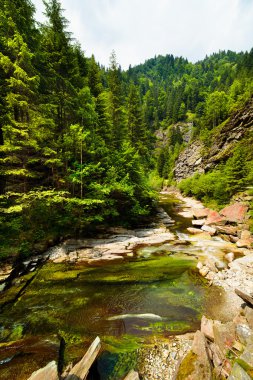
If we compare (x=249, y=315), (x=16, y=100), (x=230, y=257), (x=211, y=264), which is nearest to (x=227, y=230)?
(x=230, y=257)

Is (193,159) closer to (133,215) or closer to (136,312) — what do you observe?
(133,215)

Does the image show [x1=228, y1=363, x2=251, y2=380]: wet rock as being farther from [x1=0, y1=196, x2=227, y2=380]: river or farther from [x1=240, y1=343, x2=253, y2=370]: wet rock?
[x1=0, y1=196, x2=227, y2=380]: river

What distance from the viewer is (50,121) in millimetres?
11812

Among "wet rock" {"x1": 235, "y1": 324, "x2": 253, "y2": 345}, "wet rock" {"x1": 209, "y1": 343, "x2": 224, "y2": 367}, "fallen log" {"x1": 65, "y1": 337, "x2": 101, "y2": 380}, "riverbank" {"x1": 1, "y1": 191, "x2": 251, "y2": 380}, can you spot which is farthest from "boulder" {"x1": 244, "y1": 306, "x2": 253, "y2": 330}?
"fallen log" {"x1": 65, "y1": 337, "x2": 101, "y2": 380}

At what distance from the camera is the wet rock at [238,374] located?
12.6 feet

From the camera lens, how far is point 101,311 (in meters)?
7.44

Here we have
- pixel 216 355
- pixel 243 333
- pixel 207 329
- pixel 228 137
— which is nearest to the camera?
pixel 216 355

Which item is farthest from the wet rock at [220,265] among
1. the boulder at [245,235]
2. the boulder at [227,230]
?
the boulder at [227,230]

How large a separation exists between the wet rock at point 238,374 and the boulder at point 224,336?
2.97 ft

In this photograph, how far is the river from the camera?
5.25 meters

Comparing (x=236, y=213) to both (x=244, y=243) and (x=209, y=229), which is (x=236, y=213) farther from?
(x=244, y=243)

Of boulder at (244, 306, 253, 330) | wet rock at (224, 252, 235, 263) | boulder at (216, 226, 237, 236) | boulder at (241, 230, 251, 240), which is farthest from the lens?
boulder at (216, 226, 237, 236)

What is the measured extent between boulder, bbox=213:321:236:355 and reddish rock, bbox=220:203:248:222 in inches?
596

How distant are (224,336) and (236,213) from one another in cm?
1714
